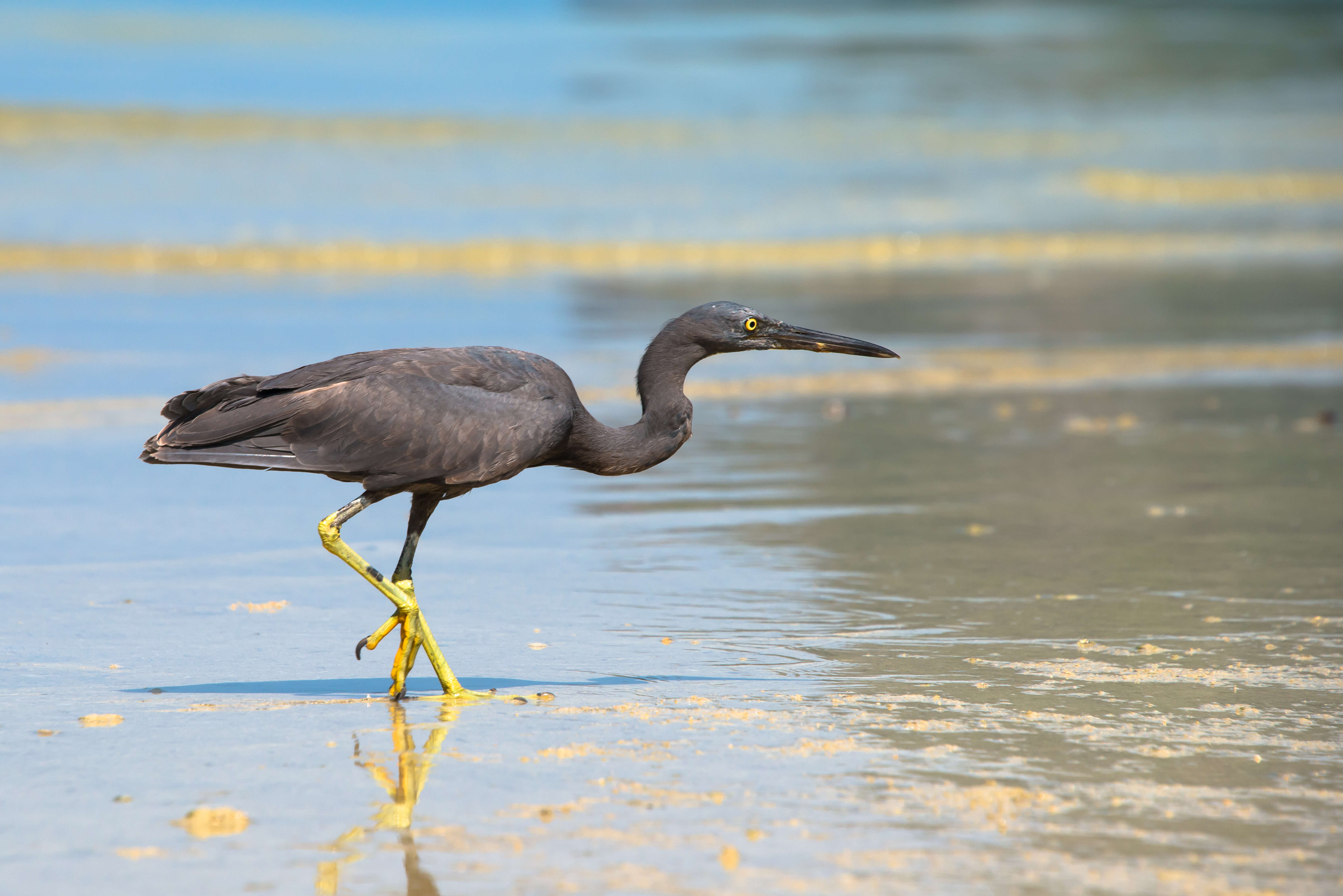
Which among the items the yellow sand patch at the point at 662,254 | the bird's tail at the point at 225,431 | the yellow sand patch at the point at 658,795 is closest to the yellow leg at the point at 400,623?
the bird's tail at the point at 225,431

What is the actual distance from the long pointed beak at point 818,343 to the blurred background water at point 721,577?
1103 mm

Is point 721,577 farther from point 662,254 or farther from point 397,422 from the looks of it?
point 662,254

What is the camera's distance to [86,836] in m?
4.22

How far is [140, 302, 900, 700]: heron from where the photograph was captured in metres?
5.92

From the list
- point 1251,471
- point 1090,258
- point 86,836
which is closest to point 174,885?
point 86,836

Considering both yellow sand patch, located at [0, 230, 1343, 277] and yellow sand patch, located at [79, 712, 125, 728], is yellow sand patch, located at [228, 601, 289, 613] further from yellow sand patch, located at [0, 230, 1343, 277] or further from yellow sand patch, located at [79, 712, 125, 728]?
yellow sand patch, located at [0, 230, 1343, 277]

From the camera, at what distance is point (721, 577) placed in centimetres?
748

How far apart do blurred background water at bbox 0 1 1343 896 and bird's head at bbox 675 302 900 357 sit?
1.13 m

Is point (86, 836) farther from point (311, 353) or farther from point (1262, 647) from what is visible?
point (311, 353)

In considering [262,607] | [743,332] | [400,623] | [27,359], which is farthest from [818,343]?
[27,359]

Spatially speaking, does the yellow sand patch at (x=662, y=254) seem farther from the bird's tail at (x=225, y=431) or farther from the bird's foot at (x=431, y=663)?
the bird's foot at (x=431, y=663)

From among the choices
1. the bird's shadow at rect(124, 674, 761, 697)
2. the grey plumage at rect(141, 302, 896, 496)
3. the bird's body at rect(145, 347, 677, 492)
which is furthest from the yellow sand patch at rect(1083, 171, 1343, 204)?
the bird's shadow at rect(124, 674, 761, 697)

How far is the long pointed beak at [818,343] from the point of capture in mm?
6543

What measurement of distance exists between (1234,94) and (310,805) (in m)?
47.4
